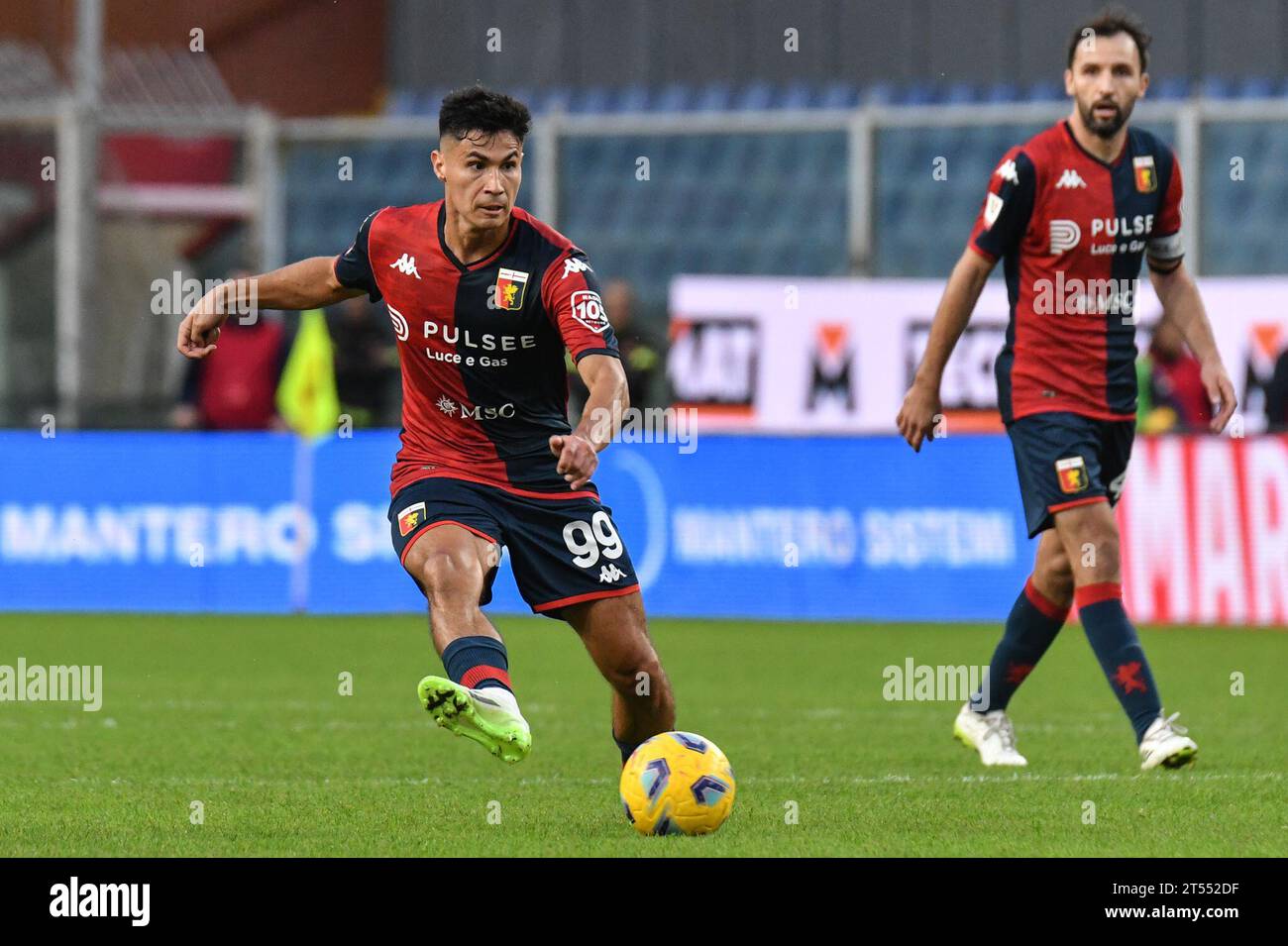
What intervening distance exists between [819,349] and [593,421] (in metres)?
10.6

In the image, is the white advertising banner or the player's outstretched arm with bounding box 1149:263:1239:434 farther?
the white advertising banner

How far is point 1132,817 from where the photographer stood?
22.1ft

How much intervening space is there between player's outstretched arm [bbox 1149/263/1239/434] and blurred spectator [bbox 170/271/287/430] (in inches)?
379

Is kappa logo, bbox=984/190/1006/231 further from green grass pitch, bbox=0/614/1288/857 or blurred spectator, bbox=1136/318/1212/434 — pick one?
blurred spectator, bbox=1136/318/1212/434

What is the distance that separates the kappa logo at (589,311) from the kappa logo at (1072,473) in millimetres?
1944

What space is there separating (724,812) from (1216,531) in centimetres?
860

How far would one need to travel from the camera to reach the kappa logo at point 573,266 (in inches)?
267

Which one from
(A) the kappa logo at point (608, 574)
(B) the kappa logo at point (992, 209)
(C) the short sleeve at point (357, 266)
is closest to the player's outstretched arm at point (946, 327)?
(B) the kappa logo at point (992, 209)

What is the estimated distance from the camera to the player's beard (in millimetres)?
7770

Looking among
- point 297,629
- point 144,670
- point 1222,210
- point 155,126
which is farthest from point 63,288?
point 1222,210
